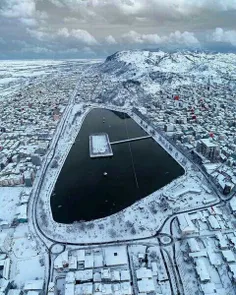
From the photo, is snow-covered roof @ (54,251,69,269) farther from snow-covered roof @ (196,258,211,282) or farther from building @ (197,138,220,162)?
building @ (197,138,220,162)

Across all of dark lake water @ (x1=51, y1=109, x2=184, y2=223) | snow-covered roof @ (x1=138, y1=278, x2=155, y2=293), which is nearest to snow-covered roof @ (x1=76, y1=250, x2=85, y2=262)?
dark lake water @ (x1=51, y1=109, x2=184, y2=223)

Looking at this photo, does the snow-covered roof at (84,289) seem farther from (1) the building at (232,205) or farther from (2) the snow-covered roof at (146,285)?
(1) the building at (232,205)

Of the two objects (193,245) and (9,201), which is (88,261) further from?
(9,201)

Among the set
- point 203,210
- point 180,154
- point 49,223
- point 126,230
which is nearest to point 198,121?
point 180,154

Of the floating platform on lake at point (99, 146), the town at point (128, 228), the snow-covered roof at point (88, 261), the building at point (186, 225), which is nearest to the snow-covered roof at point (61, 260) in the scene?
the town at point (128, 228)

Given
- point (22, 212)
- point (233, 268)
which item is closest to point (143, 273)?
point (233, 268)

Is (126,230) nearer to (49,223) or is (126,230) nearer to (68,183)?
(49,223)
